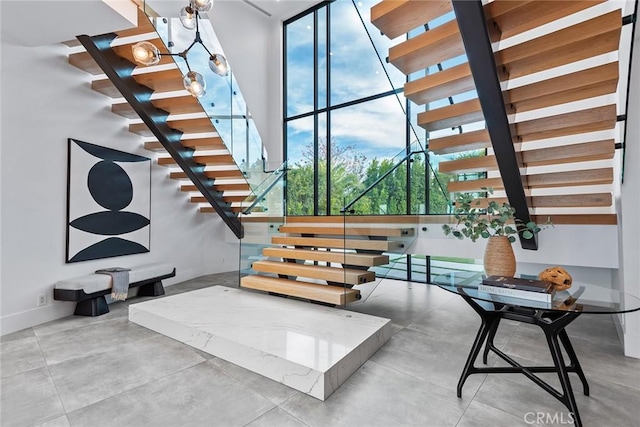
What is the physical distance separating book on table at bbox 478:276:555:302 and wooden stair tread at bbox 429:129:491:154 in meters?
1.80

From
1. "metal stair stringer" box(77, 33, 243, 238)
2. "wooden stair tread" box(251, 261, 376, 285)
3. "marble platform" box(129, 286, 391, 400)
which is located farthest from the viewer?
"wooden stair tread" box(251, 261, 376, 285)

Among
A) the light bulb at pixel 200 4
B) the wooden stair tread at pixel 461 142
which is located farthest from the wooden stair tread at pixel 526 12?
the light bulb at pixel 200 4

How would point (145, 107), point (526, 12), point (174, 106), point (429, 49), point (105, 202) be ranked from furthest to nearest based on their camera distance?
point (105, 202) < point (174, 106) < point (145, 107) < point (429, 49) < point (526, 12)

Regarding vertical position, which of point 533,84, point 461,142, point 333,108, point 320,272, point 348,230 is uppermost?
point 333,108

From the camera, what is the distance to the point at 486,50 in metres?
2.26

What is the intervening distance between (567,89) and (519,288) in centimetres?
188

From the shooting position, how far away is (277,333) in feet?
9.01

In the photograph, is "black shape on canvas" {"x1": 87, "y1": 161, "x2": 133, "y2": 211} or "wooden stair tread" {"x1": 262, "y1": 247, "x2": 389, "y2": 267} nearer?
"wooden stair tread" {"x1": 262, "y1": 247, "x2": 389, "y2": 267}

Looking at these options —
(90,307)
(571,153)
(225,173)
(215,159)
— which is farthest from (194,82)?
(571,153)

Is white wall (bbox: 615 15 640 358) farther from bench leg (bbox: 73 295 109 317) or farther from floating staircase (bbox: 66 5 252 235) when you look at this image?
bench leg (bbox: 73 295 109 317)

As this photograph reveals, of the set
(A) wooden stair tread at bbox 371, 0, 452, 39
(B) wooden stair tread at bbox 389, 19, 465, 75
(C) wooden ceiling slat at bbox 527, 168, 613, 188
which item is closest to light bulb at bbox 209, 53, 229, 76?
(A) wooden stair tread at bbox 371, 0, 452, 39

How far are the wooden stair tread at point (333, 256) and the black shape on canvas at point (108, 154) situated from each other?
2.53m

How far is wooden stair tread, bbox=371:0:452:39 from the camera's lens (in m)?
2.39

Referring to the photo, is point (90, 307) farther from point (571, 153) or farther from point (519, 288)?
point (571, 153)
